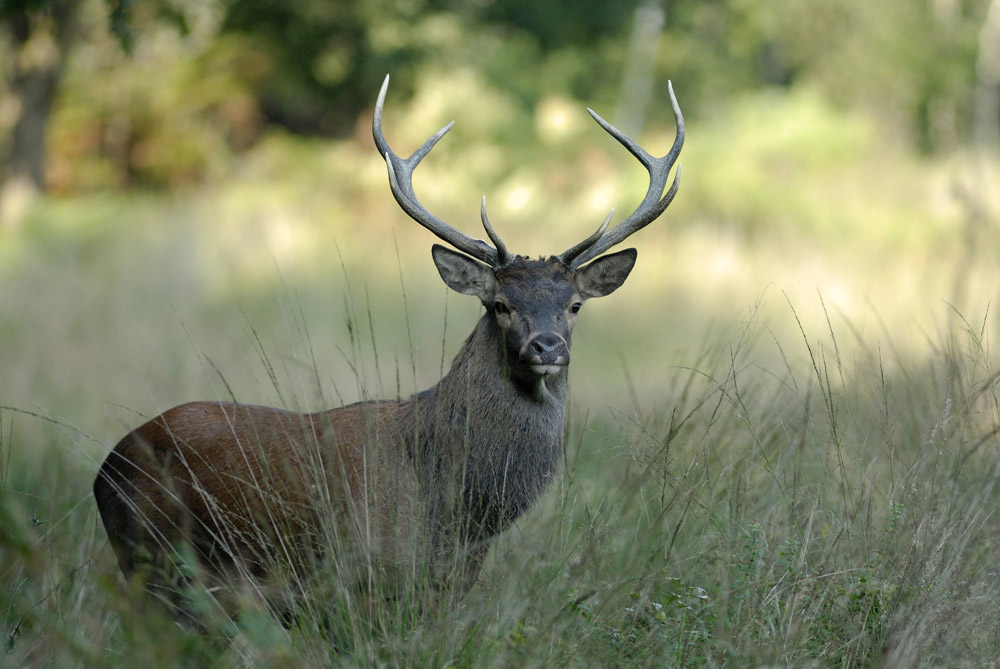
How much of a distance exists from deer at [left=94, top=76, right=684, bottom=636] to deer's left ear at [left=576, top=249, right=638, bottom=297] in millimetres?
11

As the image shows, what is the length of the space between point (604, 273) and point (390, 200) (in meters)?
12.2

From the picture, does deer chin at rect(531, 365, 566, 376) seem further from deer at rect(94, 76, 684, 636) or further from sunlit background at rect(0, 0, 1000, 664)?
sunlit background at rect(0, 0, 1000, 664)

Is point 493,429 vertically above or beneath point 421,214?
beneath

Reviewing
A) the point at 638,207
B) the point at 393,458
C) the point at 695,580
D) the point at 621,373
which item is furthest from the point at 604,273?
the point at 621,373

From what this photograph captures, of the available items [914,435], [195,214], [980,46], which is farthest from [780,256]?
[980,46]

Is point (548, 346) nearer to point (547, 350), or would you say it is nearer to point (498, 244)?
point (547, 350)

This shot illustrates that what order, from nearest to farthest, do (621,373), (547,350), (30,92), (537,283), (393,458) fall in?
(393,458)
(547,350)
(537,283)
(621,373)
(30,92)

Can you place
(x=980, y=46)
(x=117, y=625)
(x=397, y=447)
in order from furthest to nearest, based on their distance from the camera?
(x=980, y=46) → (x=397, y=447) → (x=117, y=625)

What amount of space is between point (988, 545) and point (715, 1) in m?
20.6

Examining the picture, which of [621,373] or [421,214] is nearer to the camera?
[421,214]

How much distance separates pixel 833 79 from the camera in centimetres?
3253

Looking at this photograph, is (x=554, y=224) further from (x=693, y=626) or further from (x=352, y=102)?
(x=693, y=626)

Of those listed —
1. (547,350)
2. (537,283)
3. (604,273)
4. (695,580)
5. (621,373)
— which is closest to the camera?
(695,580)

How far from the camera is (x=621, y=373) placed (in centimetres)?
1022
